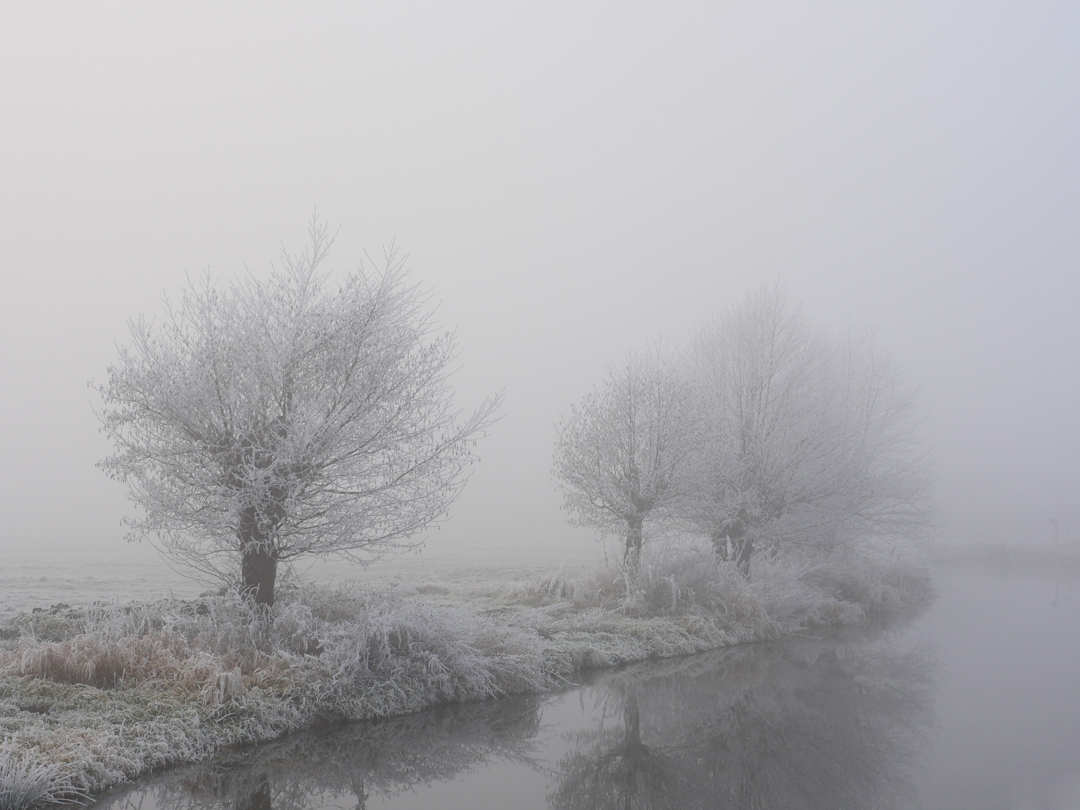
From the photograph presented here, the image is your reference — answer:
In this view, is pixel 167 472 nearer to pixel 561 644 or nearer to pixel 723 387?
pixel 561 644

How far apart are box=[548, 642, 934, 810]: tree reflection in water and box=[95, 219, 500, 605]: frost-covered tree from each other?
4.54m

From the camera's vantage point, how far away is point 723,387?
23.0 meters

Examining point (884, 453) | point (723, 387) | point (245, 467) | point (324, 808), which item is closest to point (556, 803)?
point (324, 808)

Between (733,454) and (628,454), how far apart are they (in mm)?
3533

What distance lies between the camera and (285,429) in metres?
10.6

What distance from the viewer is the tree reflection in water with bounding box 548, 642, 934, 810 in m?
7.09

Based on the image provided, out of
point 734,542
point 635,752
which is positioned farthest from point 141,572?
point 635,752

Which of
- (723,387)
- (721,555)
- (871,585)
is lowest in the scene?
(871,585)

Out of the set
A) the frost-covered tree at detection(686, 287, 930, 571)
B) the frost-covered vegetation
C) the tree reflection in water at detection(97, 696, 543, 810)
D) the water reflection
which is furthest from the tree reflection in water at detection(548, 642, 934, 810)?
the frost-covered tree at detection(686, 287, 930, 571)

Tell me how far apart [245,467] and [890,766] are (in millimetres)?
9221

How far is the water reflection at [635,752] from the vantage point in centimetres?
684

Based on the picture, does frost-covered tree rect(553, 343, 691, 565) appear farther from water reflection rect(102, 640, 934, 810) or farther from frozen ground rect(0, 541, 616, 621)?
water reflection rect(102, 640, 934, 810)

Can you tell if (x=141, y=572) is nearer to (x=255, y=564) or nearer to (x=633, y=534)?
(x=255, y=564)

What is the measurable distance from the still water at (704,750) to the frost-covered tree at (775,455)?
7332mm
